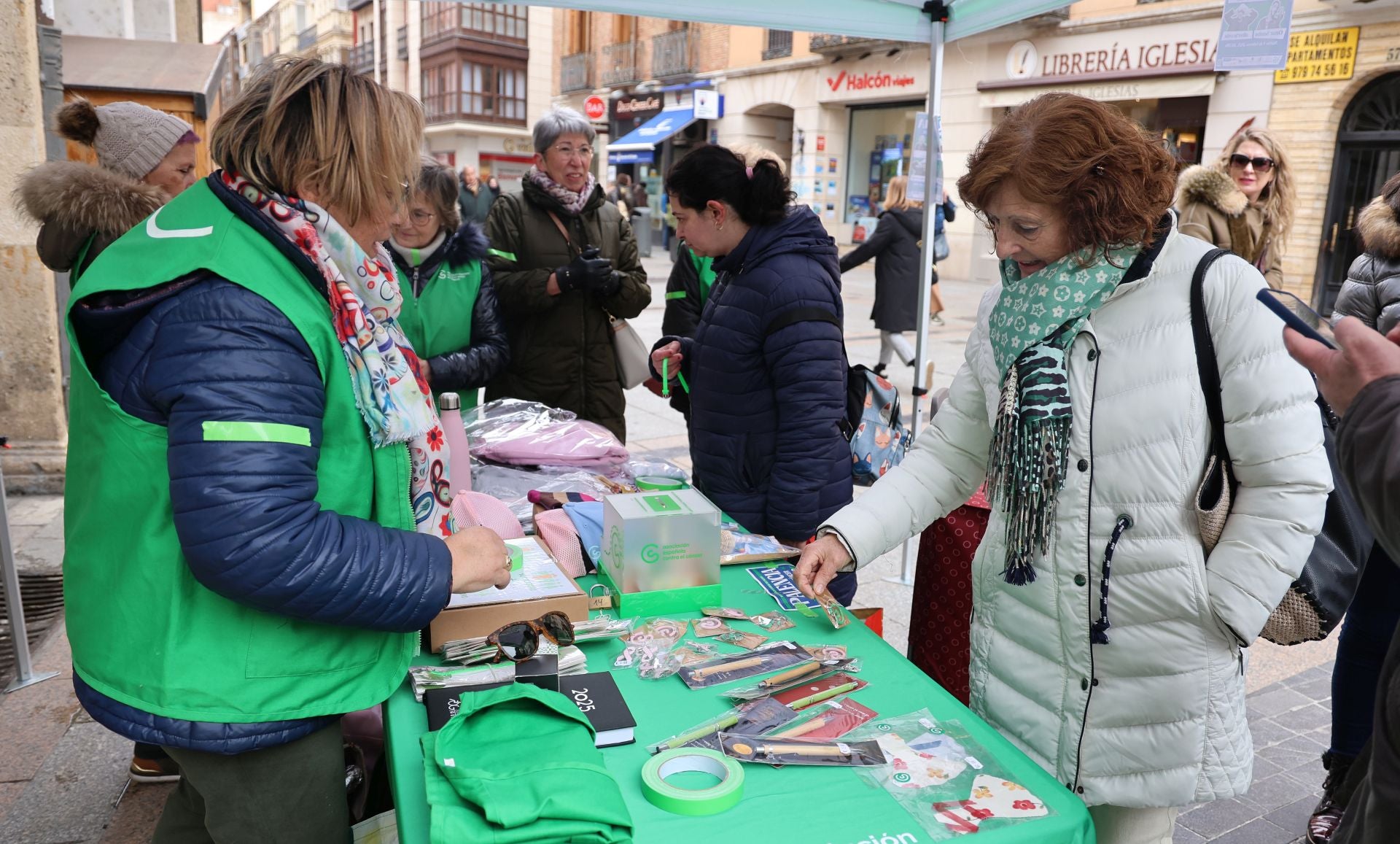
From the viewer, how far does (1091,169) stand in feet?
5.02

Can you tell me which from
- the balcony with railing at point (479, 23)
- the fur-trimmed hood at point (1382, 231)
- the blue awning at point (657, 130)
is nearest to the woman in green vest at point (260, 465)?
the fur-trimmed hood at point (1382, 231)

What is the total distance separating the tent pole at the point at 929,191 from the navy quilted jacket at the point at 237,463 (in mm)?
2613

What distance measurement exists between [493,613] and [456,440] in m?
0.70

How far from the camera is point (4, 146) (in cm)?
454

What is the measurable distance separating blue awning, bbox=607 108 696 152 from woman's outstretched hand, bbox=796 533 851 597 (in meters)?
21.5

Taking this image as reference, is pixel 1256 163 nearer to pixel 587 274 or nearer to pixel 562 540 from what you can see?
pixel 587 274

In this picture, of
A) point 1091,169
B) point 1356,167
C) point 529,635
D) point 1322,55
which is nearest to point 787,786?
point 529,635

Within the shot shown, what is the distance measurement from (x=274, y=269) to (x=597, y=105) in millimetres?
19361

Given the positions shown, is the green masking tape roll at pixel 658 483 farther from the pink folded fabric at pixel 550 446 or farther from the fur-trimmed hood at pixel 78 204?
the fur-trimmed hood at pixel 78 204

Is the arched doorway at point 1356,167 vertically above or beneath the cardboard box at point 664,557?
above

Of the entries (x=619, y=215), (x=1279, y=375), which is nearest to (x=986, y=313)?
(x=1279, y=375)

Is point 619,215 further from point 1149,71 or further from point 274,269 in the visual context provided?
point 1149,71

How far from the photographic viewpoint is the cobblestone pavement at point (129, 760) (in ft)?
8.07

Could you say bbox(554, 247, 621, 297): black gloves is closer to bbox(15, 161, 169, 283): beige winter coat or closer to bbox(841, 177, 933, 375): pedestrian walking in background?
bbox(15, 161, 169, 283): beige winter coat
